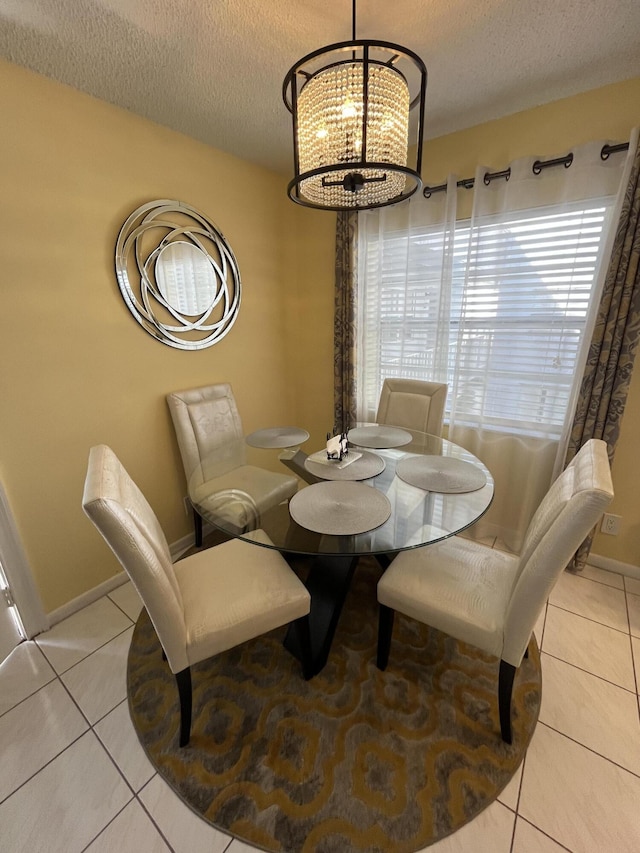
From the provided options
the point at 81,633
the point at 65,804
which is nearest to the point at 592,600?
the point at 65,804

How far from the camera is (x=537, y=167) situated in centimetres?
189

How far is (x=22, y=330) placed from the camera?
160cm

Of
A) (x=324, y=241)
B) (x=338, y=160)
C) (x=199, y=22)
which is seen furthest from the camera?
(x=324, y=241)

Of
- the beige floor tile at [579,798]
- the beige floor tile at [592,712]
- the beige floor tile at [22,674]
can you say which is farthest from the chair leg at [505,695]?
the beige floor tile at [22,674]

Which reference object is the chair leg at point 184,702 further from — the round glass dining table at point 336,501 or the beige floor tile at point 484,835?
the beige floor tile at point 484,835

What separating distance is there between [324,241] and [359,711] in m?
2.95

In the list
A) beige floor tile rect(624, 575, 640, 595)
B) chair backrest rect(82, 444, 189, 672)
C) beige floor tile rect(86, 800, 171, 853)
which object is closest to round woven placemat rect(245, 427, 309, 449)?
chair backrest rect(82, 444, 189, 672)

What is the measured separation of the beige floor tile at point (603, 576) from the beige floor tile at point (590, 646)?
1.23 feet

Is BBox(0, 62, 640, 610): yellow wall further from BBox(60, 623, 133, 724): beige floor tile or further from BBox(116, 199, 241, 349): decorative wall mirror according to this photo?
BBox(60, 623, 133, 724): beige floor tile

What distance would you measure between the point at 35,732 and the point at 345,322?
8.87ft

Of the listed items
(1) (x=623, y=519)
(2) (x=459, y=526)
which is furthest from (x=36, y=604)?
(1) (x=623, y=519)

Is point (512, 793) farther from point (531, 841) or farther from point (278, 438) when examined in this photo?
point (278, 438)

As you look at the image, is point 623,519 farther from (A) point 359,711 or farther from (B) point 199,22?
(B) point 199,22

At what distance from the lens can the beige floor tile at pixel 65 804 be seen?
1.06 m
